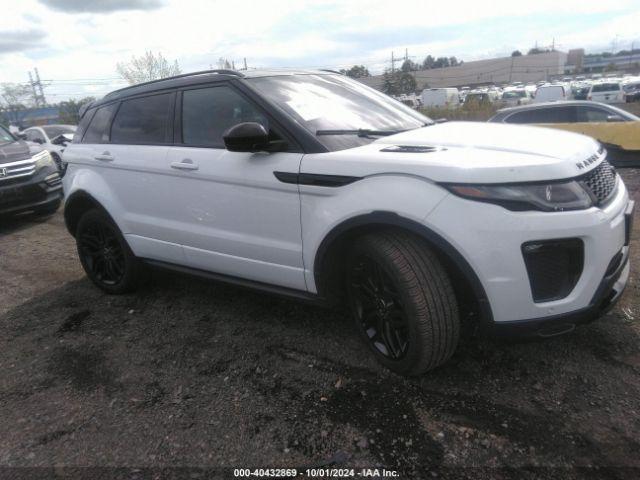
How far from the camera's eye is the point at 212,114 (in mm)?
3418

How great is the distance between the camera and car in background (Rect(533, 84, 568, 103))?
84.2ft

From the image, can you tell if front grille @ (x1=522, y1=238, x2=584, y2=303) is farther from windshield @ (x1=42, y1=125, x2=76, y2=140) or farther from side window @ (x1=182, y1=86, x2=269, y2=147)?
windshield @ (x1=42, y1=125, x2=76, y2=140)

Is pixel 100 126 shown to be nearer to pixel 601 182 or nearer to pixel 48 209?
pixel 601 182

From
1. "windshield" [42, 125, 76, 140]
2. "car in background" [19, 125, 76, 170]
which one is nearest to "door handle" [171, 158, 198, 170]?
"car in background" [19, 125, 76, 170]

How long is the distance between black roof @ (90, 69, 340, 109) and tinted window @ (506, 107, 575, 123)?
652cm

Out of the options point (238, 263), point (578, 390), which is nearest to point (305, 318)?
point (238, 263)

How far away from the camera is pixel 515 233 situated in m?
2.23

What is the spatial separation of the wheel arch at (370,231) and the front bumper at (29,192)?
6.46m

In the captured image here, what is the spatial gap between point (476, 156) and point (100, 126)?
332 centimetres

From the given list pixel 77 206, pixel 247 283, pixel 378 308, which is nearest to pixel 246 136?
pixel 247 283

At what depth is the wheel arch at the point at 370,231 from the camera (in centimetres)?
236

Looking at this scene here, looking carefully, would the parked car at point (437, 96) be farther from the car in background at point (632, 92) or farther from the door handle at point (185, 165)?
the door handle at point (185, 165)

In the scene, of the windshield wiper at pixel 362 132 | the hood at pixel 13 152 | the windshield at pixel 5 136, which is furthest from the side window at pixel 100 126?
the windshield at pixel 5 136

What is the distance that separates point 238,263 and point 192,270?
1.81 ft
